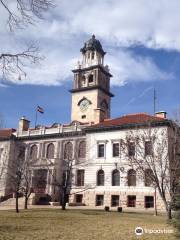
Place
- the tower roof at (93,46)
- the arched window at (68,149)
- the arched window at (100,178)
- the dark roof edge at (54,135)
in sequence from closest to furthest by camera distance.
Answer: the arched window at (100,178), the dark roof edge at (54,135), the arched window at (68,149), the tower roof at (93,46)

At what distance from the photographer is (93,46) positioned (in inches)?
2938

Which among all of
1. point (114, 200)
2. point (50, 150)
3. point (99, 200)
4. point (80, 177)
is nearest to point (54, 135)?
point (50, 150)

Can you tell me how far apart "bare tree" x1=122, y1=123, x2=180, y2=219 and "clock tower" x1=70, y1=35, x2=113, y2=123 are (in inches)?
836

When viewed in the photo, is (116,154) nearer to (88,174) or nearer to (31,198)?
(88,174)

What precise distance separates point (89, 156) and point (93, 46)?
29.7 m

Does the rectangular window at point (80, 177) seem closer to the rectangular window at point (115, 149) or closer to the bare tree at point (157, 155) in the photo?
the rectangular window at point (115, 149)

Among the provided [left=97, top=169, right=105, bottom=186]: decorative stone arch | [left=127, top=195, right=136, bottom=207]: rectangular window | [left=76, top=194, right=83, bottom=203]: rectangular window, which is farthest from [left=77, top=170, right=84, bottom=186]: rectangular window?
[left=127, top=195, right=136, bottom=207]: rectangular window

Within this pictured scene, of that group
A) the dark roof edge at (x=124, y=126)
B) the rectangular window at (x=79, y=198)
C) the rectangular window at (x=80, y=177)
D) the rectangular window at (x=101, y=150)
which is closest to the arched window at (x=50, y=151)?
the rectangular window at (x=80, y=177)

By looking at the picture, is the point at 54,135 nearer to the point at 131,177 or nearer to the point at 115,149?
the point at 115,149

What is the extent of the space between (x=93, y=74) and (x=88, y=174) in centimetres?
2477

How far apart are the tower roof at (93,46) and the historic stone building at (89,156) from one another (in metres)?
10.6

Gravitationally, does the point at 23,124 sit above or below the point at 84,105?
below

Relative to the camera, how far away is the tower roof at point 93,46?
74500mm

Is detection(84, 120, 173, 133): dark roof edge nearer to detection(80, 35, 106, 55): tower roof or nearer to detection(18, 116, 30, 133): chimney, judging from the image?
detection(18, 116, 30, 133): chimney
